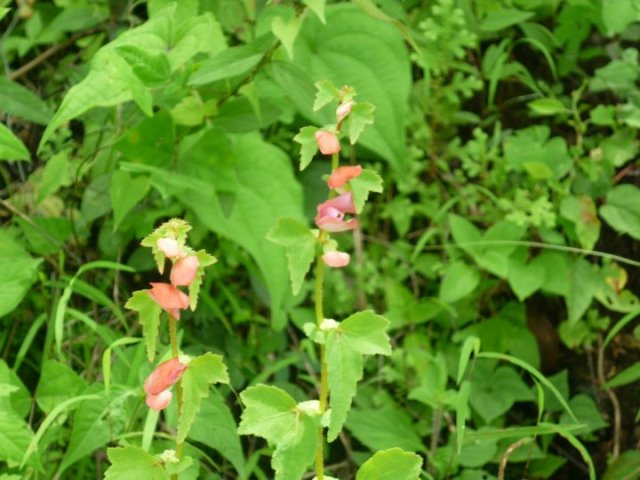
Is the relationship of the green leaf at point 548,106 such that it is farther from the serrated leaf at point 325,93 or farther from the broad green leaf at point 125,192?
the serrated leaf at point 325,93

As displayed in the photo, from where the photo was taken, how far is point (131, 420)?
1288mm

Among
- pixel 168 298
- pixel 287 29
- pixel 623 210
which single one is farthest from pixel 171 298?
pixel 623 210

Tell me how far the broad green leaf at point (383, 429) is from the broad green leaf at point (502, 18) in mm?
659

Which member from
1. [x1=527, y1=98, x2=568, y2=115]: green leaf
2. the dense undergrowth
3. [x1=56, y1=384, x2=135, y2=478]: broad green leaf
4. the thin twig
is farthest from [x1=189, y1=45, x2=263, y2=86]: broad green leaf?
the thin twig

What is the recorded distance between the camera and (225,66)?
1344 millimetres

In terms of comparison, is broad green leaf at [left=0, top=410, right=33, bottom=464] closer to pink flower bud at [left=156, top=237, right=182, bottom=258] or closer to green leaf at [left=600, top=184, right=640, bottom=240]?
pink flower bud at [left=156, top=237, right=182, bottom=258]

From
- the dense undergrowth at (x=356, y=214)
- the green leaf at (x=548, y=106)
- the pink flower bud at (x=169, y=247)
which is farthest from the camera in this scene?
the green leaf at (x=548, y=106)

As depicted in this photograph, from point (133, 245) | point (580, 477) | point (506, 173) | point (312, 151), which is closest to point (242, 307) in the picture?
point (133, 245)

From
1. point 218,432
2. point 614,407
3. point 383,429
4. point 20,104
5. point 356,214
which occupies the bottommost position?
point 614,407

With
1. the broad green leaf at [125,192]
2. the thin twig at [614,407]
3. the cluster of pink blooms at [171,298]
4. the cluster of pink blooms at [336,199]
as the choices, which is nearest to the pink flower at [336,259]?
the cluster of pink blooms at [336,199]

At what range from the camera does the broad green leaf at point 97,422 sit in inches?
49.1

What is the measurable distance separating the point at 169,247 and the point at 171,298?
0.15 feet

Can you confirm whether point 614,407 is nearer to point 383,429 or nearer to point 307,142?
point 383,429

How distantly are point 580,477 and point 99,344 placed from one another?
0.77 m
